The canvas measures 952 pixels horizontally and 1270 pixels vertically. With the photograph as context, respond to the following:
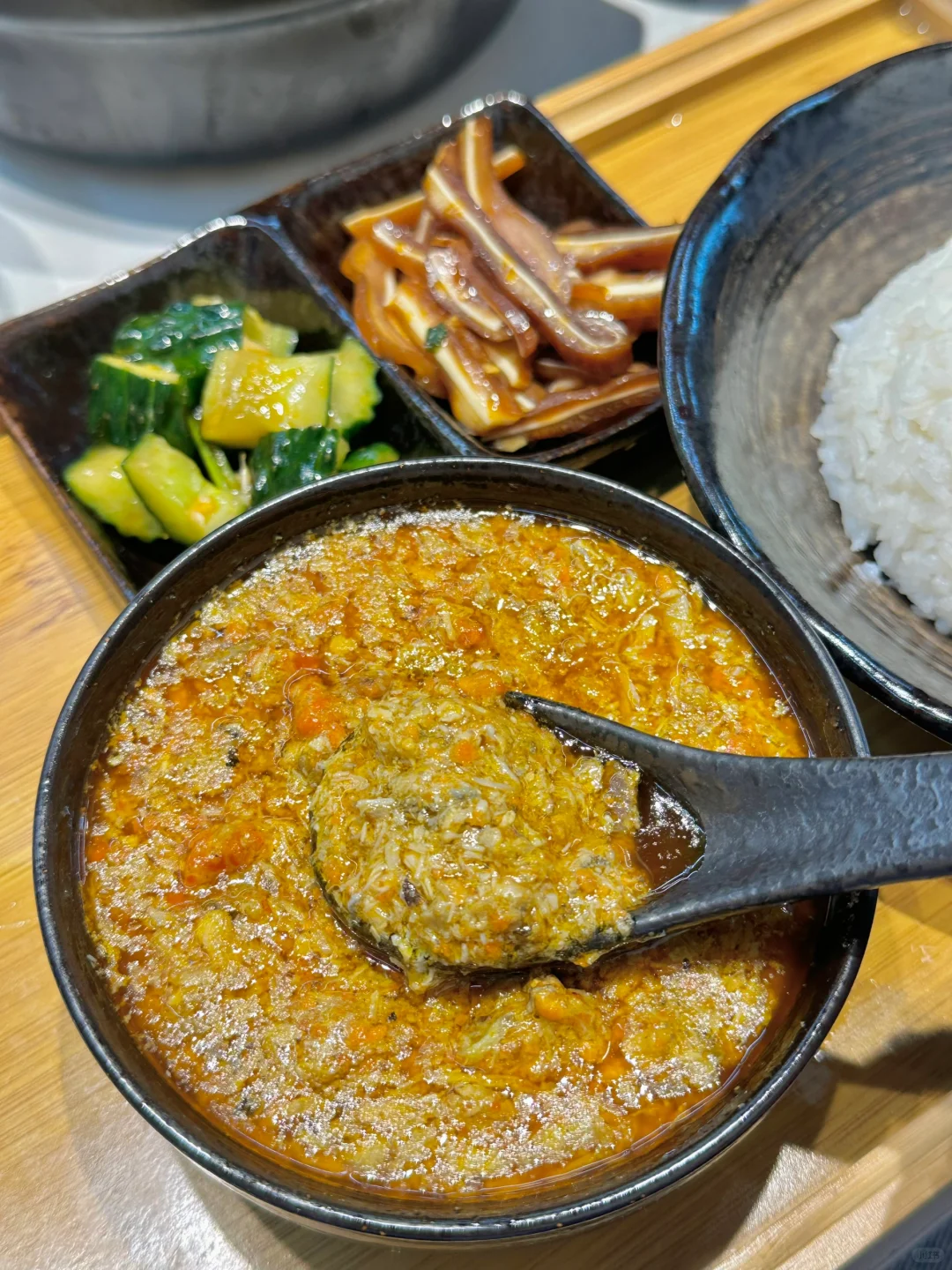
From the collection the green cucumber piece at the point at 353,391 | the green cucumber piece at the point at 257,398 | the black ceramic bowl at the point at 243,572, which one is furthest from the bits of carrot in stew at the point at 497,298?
the black ceramic bowl at the point at 243,572

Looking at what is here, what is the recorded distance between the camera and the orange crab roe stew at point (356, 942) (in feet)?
4.13

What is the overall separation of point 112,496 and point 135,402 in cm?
22

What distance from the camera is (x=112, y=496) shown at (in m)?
2.15

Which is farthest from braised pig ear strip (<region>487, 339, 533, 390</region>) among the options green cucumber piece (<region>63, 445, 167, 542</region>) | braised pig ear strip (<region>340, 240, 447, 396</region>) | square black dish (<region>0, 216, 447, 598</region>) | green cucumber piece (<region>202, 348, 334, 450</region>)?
green cucumber piece (<region>63, 445, 167, 542</region>)

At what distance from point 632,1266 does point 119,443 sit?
1904mm

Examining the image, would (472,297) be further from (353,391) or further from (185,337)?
(185,337)

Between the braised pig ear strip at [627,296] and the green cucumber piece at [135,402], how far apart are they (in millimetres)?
966

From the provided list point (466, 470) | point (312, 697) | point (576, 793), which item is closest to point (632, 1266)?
point (576, 793)

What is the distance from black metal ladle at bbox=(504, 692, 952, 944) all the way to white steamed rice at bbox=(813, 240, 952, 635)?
72 centimetres

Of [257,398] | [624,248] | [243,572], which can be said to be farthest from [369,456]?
[624,248]

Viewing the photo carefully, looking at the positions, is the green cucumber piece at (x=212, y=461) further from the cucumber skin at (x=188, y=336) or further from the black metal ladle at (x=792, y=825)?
the black metal ladle at (x=792, y=825)

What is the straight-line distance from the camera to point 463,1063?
1274 millimetres

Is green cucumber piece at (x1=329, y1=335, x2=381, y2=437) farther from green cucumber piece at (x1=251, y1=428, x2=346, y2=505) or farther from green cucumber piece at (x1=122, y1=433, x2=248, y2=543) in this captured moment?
green cucumber piece at (x1=122, y1=433, x2=248, y2=543)

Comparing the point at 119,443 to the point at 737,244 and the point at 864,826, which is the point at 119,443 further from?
the point at 864,826
